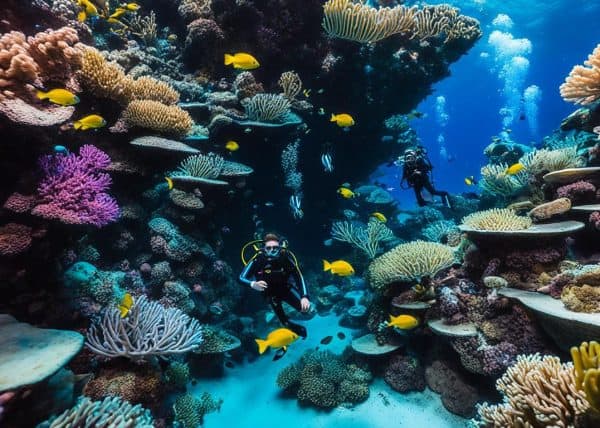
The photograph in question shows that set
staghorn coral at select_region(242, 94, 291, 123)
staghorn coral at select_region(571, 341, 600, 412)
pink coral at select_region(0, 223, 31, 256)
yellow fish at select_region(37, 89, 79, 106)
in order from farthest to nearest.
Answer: staghorn coral at select_region(242, 94, 291, 123) → yellow fish at select_region(37, 89, 79, 106) → pink coral at select_region(0, 223, 31, 256) → staghorn coral at select_region(571, 341, 600, 412)

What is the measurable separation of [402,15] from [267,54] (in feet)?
10.9

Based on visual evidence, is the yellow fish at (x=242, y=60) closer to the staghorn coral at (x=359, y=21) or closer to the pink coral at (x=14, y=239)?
the staghorn coral at (x=359, y=21)

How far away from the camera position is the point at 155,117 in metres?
5.66

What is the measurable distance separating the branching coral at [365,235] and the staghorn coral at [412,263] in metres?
2.99

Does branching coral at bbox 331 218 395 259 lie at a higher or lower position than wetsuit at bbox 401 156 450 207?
lower

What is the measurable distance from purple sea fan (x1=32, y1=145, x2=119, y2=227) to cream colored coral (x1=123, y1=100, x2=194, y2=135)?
1290mm

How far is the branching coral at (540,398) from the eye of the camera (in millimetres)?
2381

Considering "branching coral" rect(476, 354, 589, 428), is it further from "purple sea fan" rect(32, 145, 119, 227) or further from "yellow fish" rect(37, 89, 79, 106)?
"yellow fish" rect(37, 89, 79, 106)

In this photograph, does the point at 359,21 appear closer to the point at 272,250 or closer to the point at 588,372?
the point at 272,250

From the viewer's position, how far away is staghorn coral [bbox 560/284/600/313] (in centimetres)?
371

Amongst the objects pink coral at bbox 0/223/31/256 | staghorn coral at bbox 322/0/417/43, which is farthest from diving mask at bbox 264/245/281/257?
staghorn coral at bbox 322/0/417/43

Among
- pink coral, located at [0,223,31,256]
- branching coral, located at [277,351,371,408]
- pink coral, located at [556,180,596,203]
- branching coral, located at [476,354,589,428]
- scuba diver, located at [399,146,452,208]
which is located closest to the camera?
branching coral, located at [476,354,589,428]

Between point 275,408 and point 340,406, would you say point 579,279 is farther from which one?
point 275,408

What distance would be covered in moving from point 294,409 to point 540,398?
470 centimetres
